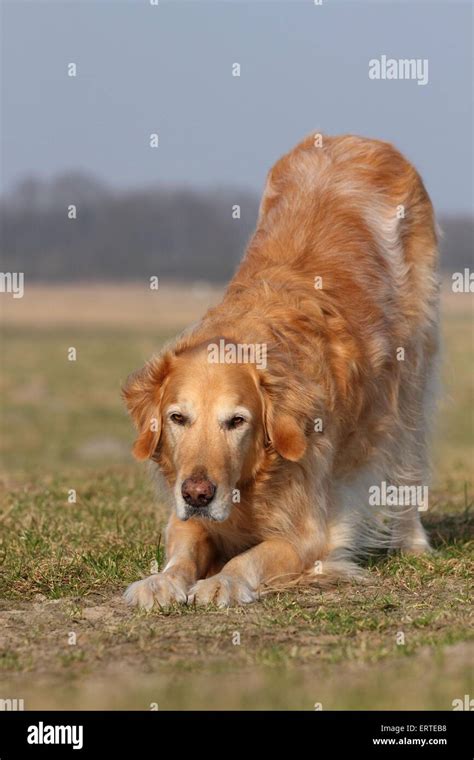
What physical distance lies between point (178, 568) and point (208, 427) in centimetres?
77

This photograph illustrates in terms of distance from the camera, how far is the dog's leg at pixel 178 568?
5875 mm

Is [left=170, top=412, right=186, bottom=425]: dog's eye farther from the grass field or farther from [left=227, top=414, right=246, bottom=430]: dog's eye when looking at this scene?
the grass field

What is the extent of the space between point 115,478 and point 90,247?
125 m

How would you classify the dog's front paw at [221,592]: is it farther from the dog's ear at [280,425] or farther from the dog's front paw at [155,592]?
the dog's ear at [280,425]

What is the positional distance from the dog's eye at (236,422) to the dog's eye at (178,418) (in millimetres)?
223

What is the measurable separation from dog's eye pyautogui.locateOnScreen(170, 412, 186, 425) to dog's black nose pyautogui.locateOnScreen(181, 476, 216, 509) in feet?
1.24

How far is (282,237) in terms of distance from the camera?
24.1ft

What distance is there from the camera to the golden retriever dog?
6031 mm

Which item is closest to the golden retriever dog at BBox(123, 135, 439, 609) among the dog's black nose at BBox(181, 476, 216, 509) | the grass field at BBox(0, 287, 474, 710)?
the dog's black nose at BBox(181, 476, 216, 509)
